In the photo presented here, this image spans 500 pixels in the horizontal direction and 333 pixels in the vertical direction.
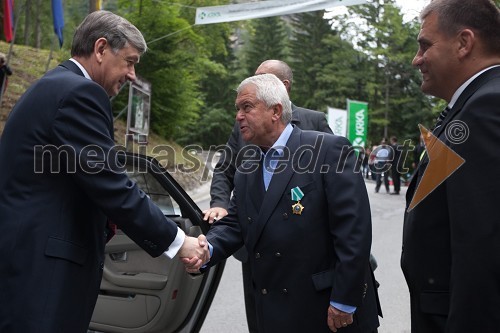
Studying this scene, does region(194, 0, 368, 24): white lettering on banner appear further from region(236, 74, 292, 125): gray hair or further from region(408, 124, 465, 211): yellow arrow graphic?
region(408, 124, 465, 211): yellow arrow graphic

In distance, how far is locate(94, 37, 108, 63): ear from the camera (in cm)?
279

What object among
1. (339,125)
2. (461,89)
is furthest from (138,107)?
(339,125)

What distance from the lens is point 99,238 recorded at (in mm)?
2814

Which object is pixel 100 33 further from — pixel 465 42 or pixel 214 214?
pixel 465 42

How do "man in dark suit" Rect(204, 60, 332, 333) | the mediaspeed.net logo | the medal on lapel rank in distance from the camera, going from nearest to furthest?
the mediaspeed.net logo → the medal on lapel → "man in dark suit" Rect(204, 60, 332, 333)

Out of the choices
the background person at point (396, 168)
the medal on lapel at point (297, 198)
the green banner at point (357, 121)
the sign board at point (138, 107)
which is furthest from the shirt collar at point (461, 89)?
the green banner at point (357, 121)

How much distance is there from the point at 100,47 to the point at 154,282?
219 cm

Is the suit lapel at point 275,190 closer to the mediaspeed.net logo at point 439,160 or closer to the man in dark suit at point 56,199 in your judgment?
the man in dark suit at point 56,199

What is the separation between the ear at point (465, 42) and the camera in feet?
7.23

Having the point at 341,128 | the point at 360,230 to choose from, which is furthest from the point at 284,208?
the point at 341,128

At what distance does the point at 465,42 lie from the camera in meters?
2.22

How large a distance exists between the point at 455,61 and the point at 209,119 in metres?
55.8

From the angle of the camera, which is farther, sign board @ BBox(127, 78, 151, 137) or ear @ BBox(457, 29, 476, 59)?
sign board @ BBox(127, 78, 151, 137)

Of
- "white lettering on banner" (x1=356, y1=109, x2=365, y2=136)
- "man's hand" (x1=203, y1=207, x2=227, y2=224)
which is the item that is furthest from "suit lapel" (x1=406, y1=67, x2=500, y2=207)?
"white lettering on banner" (x1=356, y1=109, x2=365, y2=136)
